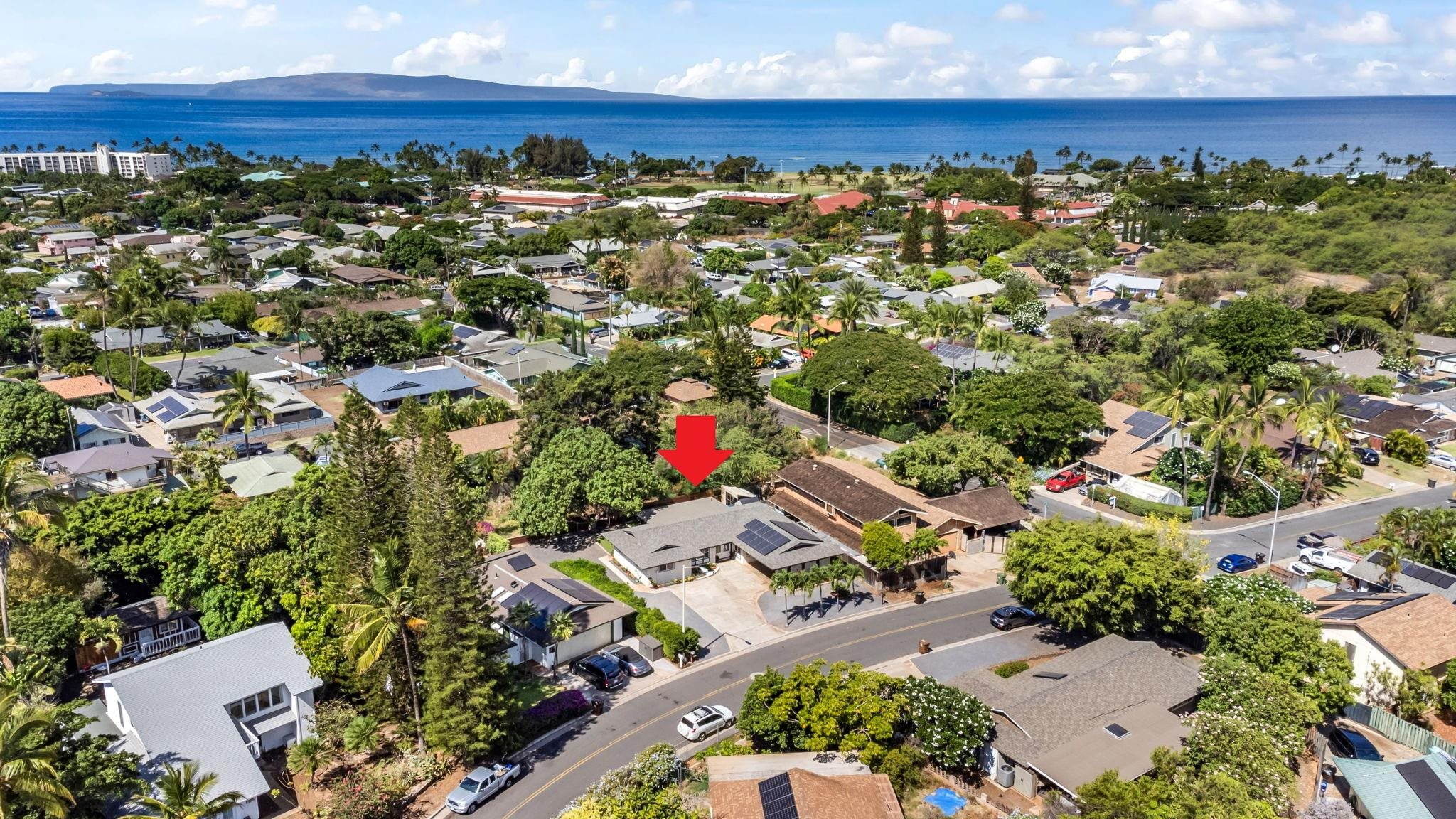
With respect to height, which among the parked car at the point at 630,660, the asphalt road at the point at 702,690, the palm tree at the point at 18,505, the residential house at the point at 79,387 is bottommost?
the asphalt road at the point at 702,690

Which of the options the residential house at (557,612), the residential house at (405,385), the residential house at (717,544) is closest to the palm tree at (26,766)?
the residential house at (557,612)

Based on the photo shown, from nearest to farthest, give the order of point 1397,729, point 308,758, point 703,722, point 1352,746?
point 308,758 → point 1352,746 → point 1397,729 → point 703,722

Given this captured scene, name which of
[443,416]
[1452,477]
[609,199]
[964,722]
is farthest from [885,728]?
[609,199]

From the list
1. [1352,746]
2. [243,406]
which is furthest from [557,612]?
[243,406]

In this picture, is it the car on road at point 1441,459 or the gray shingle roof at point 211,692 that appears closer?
the gray shingle roof at point 211,692

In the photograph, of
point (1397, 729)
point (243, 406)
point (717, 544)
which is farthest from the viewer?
point (243, 406)

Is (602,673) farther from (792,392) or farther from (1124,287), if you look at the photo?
(1124,287)

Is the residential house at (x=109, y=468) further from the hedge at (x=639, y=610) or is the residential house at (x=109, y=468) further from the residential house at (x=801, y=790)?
the residential house at (x=801, y=790)
